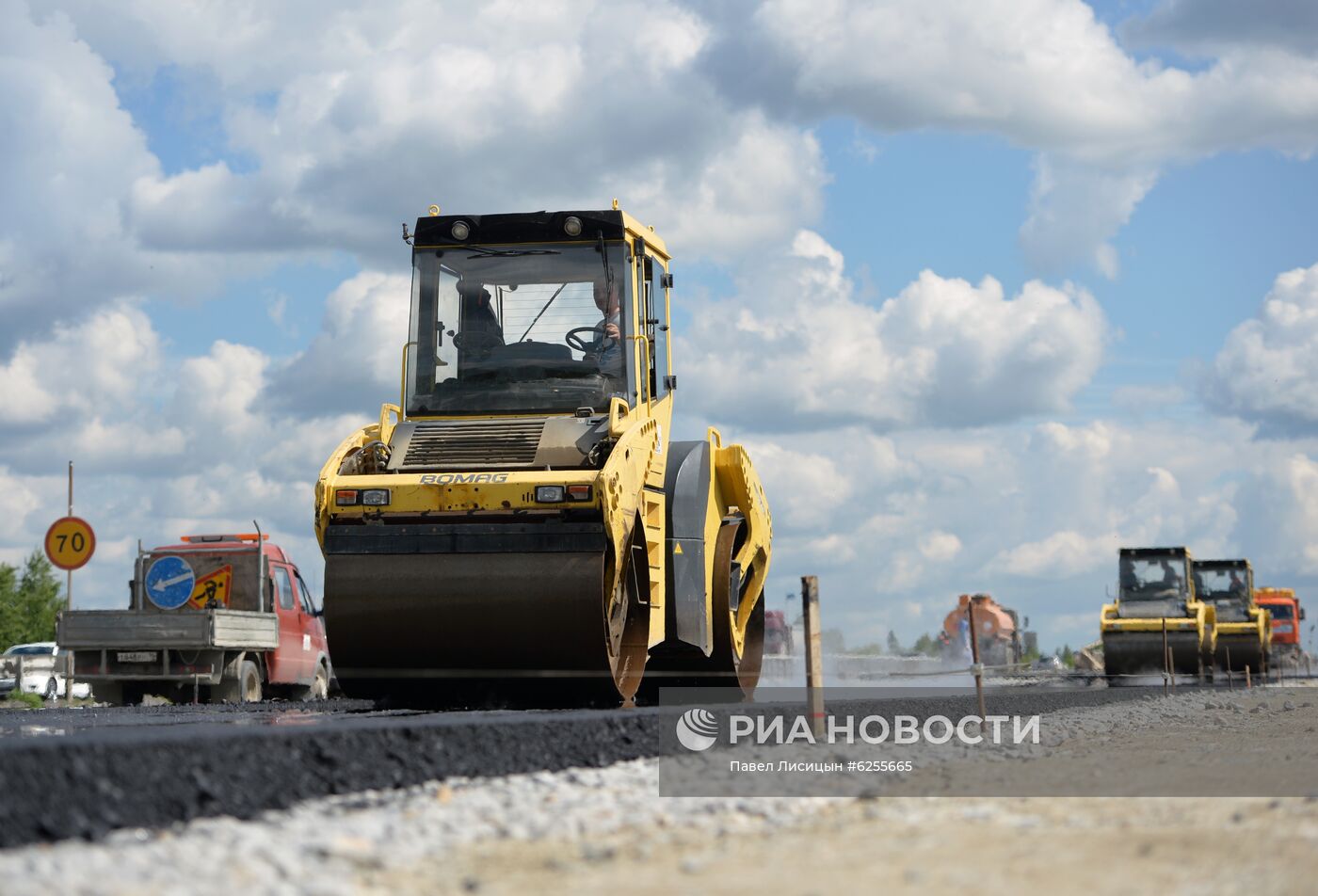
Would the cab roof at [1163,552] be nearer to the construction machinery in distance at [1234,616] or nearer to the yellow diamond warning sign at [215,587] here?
the construction machinery in distance at [1234,616]

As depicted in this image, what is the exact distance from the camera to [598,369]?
13172 mm

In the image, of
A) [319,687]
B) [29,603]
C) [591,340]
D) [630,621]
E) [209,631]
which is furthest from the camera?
[29,603]

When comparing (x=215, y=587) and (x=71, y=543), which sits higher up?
(x=71, y=543)

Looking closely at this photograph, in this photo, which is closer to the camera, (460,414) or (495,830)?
(495,830)

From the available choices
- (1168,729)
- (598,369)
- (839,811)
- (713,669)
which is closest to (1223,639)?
(1168,729)

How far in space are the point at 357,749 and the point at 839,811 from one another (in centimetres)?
239

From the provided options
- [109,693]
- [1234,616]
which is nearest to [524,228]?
[109,693]

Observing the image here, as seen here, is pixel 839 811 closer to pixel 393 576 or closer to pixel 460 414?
pixel 393 576

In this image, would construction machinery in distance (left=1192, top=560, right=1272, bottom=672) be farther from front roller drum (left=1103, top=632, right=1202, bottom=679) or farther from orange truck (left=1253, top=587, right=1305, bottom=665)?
orange truck (left=1253, top=587, right=1305, bottom=665)

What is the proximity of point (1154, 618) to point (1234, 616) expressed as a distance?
23.2 feet

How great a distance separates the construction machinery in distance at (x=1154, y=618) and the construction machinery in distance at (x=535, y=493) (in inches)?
649

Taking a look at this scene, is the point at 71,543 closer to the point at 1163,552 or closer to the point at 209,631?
the point at 209,631

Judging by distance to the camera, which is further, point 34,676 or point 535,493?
point 34,676

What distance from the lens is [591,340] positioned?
A: 1330 cm
